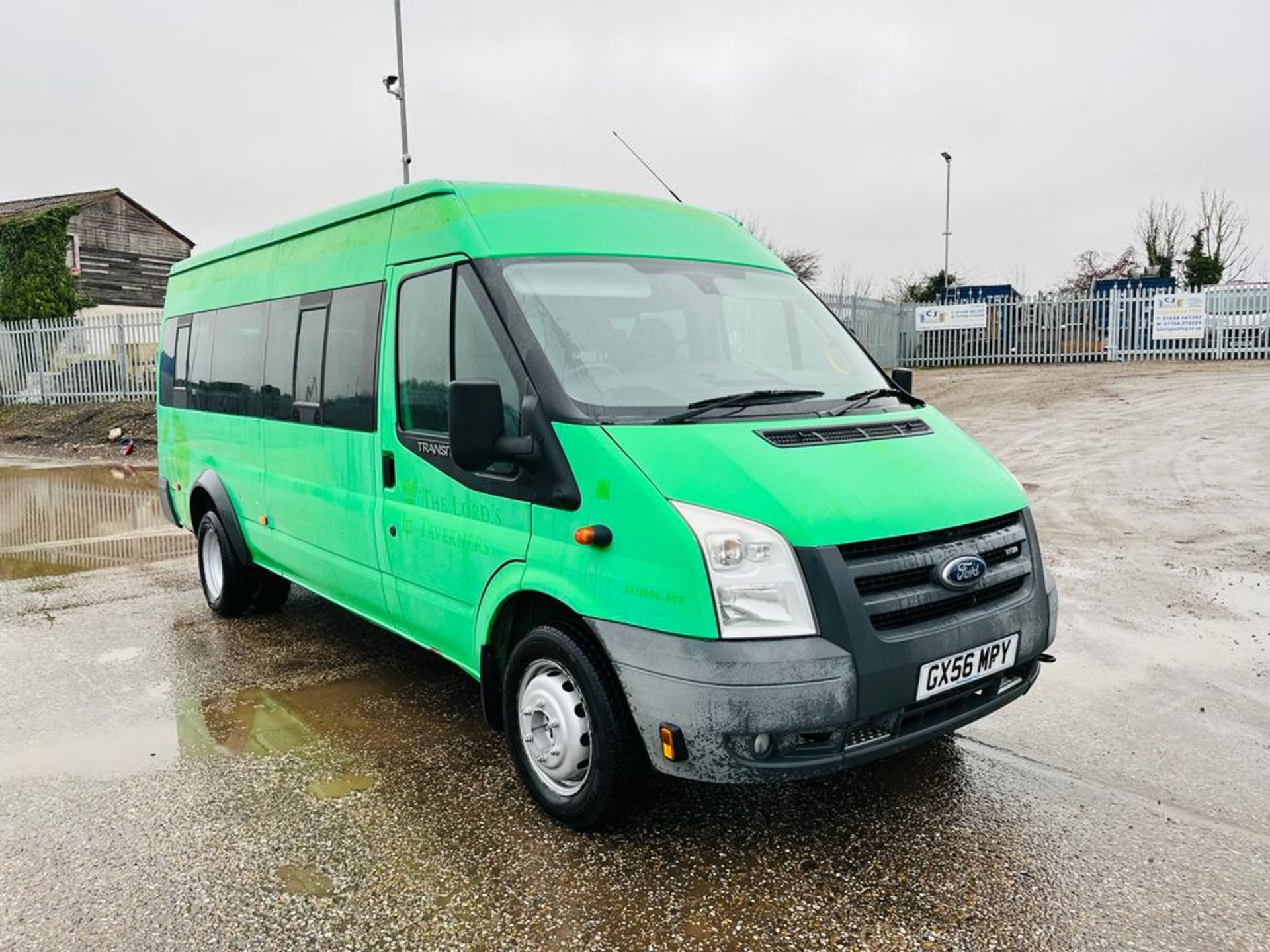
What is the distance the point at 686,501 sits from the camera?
2.96m

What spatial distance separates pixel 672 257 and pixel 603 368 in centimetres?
86

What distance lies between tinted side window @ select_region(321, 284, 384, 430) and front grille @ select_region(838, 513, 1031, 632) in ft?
8.23

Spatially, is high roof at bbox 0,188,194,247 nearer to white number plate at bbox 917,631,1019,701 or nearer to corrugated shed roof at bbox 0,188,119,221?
corrugated shed roof at bbox 0,188,119,221

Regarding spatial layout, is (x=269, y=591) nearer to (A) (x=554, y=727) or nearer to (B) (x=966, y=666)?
(A) (x=554, y=727)

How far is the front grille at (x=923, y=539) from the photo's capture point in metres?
3.01

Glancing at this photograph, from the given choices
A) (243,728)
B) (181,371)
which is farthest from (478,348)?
(181,371)

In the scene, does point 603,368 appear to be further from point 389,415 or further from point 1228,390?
point 1228,390

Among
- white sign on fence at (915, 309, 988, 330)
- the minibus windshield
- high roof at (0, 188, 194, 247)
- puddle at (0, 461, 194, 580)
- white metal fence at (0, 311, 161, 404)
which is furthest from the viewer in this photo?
high roof at (0, 188, 194, 247)

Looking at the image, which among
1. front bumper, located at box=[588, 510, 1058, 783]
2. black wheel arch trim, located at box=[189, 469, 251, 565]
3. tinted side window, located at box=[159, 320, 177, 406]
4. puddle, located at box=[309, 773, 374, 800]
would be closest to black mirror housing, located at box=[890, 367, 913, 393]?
front bumper, located at box=[588, 510, 1058, 783]

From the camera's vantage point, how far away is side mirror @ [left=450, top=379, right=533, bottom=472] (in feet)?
10.7

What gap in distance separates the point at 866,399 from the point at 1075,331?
20.7m

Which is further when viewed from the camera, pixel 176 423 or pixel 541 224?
pixel 176 423

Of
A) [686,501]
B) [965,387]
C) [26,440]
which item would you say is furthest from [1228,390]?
[26,440]

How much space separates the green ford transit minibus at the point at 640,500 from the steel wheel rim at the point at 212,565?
1.73 meters
